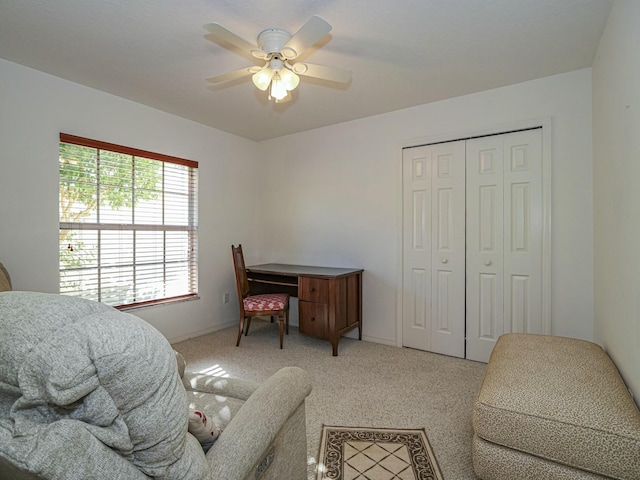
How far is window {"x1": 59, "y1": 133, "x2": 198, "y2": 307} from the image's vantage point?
9.40 feet

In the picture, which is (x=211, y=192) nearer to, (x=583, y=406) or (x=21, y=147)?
(x=21, y=147)

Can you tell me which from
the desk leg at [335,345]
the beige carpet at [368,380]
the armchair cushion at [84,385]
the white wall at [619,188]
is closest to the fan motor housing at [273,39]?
the white wall at [619,188]

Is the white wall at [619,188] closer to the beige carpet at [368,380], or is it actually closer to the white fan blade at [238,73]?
the beige carpet at [368,380]

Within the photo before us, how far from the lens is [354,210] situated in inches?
148

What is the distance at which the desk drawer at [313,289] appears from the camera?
326 centimetres

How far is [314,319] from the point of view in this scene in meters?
3.35

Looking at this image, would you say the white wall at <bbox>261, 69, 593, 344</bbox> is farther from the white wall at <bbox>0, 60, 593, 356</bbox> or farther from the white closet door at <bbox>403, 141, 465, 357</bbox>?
the white closet door at <bbox>403, 141, 465, 357</bbox>

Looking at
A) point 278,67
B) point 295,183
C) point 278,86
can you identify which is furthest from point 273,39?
point 295,183

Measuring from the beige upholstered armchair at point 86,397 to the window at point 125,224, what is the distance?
2567 mm

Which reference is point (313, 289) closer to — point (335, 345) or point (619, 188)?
point (335, 345)

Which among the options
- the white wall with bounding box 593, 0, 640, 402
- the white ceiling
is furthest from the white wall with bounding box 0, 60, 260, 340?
the white wall with bounding box 593, 0, 640, 402

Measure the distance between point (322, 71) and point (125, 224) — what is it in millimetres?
2413

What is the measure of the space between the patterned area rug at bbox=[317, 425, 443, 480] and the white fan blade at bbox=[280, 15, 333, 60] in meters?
2.22

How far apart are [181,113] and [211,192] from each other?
92 cm
